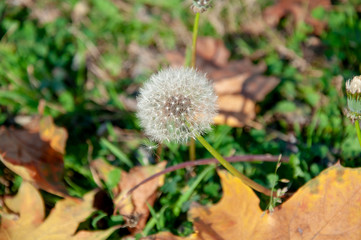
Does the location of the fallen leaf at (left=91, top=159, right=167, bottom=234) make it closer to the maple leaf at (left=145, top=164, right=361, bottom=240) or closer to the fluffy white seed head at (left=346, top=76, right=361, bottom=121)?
the maple leaf at (left=145, top=164, right=361, bottom=240)

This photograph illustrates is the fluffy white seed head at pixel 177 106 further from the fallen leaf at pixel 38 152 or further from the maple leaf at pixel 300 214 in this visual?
the fallen leaf at pixel 38 152

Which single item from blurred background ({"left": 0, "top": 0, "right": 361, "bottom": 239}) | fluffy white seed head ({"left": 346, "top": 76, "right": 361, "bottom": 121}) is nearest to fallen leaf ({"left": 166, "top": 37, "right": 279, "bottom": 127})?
blurred background ({"left": 0, "top": 0, "right": 361, "bottom": 239})

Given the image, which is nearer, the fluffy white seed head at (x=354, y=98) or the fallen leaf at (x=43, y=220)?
the fluffy white seed head at (x=354, y=98)

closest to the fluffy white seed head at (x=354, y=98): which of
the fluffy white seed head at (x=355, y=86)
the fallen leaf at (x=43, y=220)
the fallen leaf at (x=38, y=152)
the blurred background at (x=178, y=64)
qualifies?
the fluffy white seed head at (x=355, y=86)

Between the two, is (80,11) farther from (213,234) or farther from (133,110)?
(213,234)

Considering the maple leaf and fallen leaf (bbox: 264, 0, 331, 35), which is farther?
fallen leaf (bbox: 264, 0, 331, 35)
